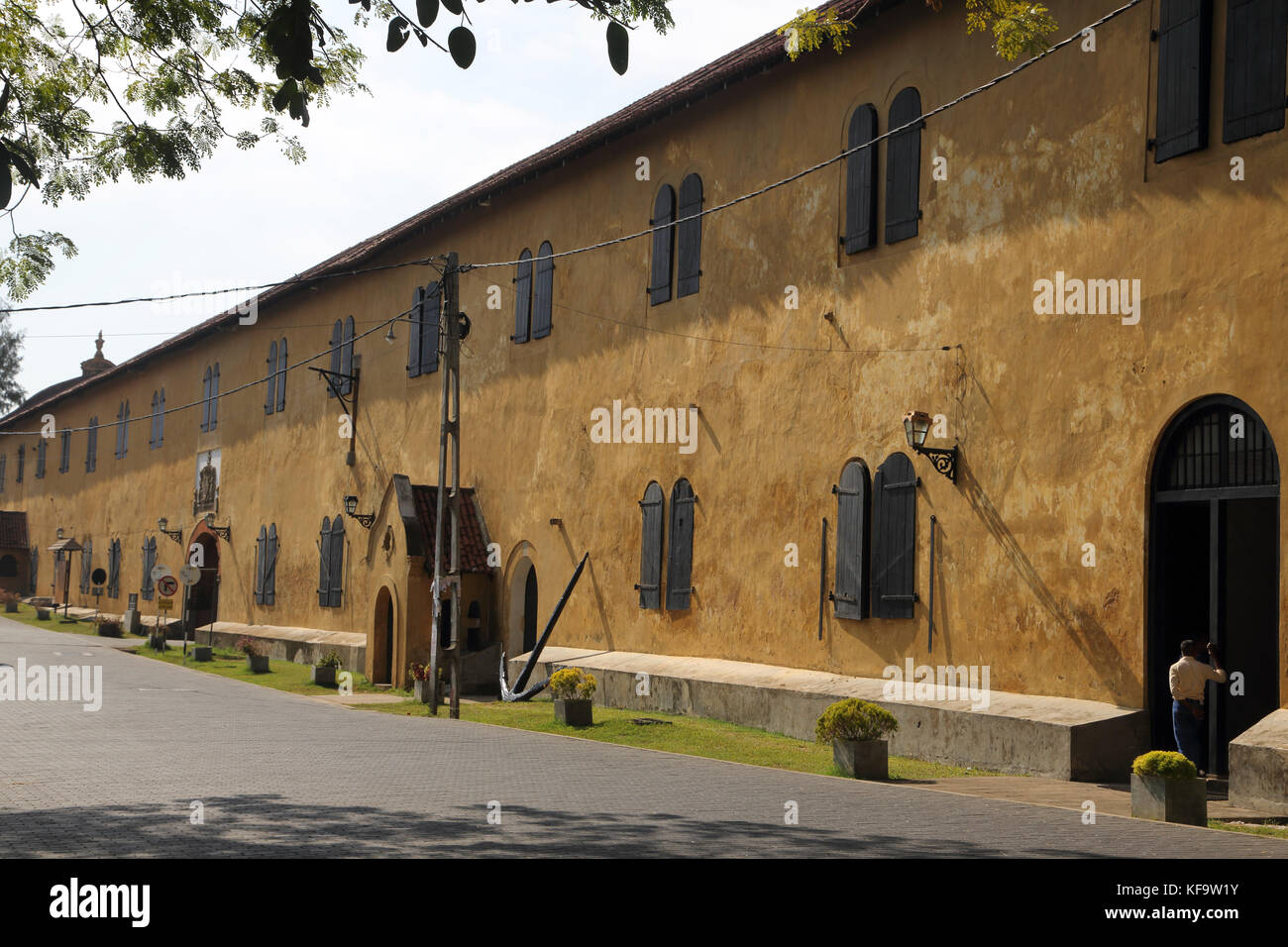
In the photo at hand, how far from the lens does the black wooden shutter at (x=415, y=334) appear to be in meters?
28.4

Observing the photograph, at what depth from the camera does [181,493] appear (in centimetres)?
4184

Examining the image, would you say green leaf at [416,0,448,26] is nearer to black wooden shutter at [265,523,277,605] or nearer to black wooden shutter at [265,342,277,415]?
black wooden shutter at [265,523,277,605]

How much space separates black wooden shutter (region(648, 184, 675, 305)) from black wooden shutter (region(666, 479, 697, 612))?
3185mm

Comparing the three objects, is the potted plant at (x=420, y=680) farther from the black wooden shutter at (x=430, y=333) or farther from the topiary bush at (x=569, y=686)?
the black wooden shutter at (x=430, y=333)

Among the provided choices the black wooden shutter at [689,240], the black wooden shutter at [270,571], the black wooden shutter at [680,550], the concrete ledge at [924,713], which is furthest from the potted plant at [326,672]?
the black wooden shutter at [689,240]

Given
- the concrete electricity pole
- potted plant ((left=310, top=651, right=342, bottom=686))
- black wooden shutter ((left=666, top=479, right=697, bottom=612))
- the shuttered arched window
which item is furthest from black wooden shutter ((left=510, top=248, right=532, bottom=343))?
the shuttered arched window

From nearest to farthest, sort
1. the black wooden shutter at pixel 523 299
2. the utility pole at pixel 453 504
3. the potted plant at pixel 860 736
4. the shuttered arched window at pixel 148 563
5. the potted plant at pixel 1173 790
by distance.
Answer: the potted plant at pixel 1173 790 < the potted plant at pixel 860 736 < the utility pole at pixel 453 504 < the black wooden shutter at pixel 523 299 < the shuttered arched window at pixel 148 563

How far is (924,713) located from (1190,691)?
323 cm

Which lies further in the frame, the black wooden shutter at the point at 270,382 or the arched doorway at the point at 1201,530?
the black wooden shutter at the point at 270,382

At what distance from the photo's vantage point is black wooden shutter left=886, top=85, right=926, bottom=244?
1605 centimetres

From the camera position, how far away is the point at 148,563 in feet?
145

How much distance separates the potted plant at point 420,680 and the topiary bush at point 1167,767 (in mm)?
14646
